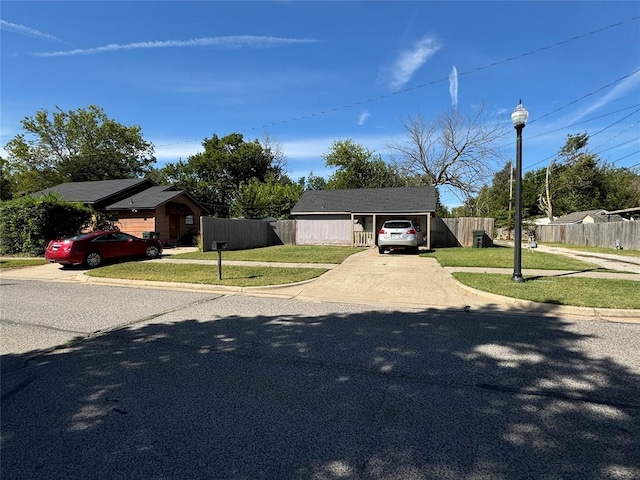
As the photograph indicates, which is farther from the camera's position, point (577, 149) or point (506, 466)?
point (577, 149)

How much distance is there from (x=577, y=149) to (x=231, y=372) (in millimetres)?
59441

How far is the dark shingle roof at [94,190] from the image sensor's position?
24.5 meters

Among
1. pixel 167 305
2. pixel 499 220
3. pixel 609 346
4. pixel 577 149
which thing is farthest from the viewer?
pixel 577 149

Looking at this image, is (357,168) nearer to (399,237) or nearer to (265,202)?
(265,202)

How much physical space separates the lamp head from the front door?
22.8 metres

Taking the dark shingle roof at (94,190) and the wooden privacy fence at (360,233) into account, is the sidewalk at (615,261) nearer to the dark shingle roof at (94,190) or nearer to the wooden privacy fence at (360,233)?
the wooden privacy fence at (360,233)

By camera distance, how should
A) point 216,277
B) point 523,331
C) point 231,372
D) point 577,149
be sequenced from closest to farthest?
1. point 231,372
2. point 523,331
3. point 216,277
4. point 577,149

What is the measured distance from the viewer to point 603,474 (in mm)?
2285

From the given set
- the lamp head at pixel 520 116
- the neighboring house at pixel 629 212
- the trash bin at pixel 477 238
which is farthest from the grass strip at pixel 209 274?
the neighboring house at pixel 629 212

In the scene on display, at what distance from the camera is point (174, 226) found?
1028 inches

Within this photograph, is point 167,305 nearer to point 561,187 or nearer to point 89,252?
point 89,252

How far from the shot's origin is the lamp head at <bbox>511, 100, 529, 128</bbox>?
8742 millimetres

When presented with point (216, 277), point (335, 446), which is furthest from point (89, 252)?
point (335, 446)

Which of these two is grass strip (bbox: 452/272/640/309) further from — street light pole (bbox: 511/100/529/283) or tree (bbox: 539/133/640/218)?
tree (bbox: 539/133/640/218)
